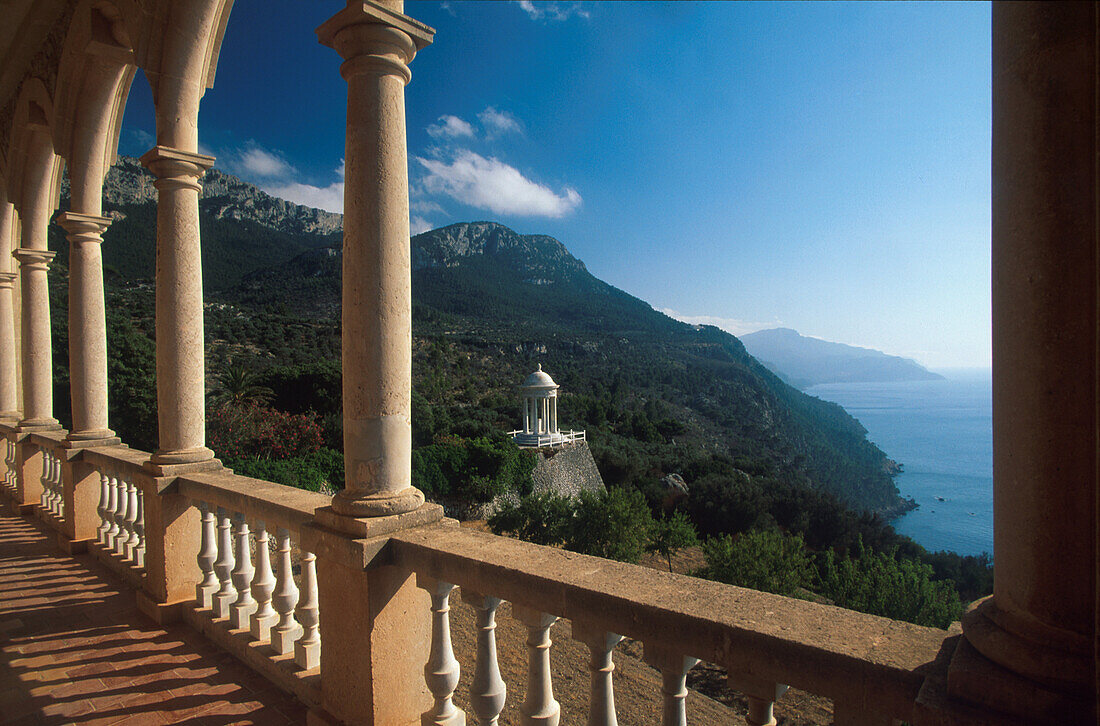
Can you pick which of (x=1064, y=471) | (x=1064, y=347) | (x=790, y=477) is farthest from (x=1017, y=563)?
(x=790, y=477)

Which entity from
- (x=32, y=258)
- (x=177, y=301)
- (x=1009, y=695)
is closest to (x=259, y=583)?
(x=177, y=301)

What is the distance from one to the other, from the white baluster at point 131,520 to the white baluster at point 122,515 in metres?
0.02

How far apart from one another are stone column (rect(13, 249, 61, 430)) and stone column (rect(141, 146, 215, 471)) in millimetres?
5249

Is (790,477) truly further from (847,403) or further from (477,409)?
(847,403)

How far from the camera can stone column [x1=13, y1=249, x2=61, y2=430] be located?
29.4 feet

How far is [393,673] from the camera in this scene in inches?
127

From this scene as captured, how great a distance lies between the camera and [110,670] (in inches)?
169

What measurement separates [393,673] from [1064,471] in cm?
311

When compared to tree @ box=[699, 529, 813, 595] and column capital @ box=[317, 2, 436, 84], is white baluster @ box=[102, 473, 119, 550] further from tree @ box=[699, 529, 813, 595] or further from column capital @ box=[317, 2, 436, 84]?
tree @ box=[699, 529, 813, 595]

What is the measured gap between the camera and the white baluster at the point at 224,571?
474 cm

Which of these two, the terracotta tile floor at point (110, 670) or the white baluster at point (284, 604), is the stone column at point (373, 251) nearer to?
the white baluster at point (284, 604)

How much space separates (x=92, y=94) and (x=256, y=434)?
18135 mm

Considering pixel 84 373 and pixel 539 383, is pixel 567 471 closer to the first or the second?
pixel 539 383

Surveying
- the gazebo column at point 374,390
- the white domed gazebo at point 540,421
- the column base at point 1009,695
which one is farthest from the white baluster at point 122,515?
the white domed gazebo at point 540,421
